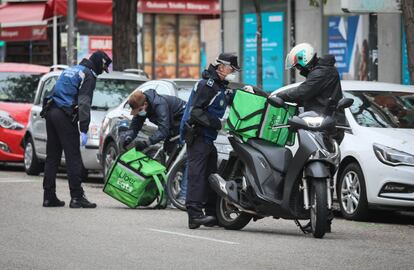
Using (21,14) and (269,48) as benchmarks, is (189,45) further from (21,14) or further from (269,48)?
(269,48)

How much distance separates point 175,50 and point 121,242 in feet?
94.2

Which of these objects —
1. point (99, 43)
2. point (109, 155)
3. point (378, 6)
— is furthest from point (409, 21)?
point (99, 43)

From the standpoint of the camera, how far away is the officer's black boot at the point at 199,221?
12258mm

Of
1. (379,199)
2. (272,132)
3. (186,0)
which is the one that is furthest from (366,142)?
(186,0)

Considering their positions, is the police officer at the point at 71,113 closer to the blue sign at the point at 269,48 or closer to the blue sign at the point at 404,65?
the blue sign at the point at 404,65

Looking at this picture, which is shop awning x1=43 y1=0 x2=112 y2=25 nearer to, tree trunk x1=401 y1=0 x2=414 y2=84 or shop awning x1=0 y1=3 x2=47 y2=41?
shop awning x1=0 y1=3 x2=47 y2=41

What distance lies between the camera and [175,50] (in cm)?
3953

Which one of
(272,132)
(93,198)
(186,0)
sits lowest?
(93,198)

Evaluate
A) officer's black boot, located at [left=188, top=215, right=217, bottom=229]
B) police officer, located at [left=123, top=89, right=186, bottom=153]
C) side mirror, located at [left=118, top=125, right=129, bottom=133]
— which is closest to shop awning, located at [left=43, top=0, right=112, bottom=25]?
side mirror, located at [left=118, top=125, right=129, bottom=133]

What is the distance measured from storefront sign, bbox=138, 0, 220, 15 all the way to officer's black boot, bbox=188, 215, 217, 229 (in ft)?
86.7

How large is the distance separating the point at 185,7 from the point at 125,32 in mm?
13895

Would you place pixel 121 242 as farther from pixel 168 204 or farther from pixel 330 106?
pixel 168 204

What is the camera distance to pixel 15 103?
2278 centimetres

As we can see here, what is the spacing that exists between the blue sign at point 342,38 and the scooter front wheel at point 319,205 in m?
13.6
